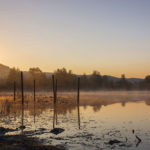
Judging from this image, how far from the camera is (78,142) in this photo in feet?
48.5

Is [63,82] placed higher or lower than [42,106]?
higher

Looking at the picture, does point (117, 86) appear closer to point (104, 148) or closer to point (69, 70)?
point (69, 70)

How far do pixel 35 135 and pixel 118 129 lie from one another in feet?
22.9

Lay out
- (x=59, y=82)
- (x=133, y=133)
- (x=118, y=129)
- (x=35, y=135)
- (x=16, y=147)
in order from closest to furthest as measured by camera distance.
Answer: (x=16, y=147) < (x=35, y=135) < (x=133, y=133) < (x=118, y=129) < (x=59, y=82)

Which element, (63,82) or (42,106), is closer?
(42,106)

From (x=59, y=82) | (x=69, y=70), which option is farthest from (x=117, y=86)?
(x=59, y=82)

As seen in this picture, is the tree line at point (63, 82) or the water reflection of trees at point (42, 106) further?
the tree line at point (63, 82)

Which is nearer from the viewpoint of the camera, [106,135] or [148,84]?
[106,135]

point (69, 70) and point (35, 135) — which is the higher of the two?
point (69, 70)

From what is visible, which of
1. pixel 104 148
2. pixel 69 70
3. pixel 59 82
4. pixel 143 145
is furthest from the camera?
pixel 69 70

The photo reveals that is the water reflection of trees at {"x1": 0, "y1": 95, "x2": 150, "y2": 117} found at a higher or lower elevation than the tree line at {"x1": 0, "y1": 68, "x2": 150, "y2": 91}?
lower

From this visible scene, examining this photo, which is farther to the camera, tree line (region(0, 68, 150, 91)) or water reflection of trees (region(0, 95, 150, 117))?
tree line (region(0, 68, 150, 91))

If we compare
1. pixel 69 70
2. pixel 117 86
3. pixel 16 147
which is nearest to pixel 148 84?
pixel 117 86

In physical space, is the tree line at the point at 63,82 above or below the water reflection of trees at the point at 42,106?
above
